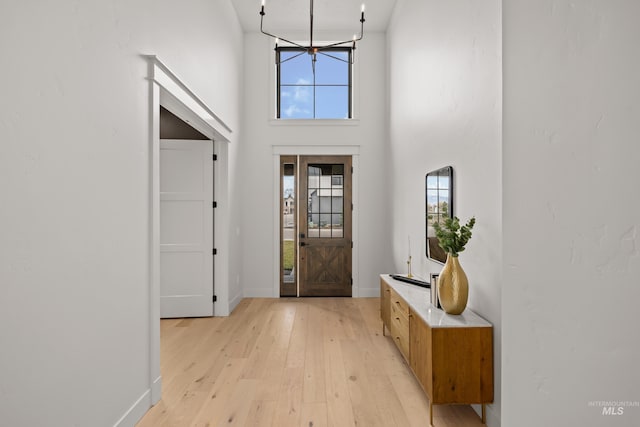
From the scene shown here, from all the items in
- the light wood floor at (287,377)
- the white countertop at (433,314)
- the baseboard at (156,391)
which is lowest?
the light wood floor at (287,377)

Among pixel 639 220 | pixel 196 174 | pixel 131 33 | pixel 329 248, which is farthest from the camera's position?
pixel 329 248

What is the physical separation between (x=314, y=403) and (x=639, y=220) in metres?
2.36

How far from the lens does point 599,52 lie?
0.58m

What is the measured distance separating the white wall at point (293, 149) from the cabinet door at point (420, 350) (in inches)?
121

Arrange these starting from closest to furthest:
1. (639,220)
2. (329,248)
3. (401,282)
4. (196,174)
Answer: (639,220) → (401,282) → (196,174) → (329,248)

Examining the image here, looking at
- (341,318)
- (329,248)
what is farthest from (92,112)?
(329,248)

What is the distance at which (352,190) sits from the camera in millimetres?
5789

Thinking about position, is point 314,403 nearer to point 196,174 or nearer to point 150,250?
point 150,250

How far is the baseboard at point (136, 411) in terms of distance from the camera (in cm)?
211

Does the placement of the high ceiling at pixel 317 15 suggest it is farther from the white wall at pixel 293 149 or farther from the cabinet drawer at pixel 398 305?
the cabinet drawer at pixel 398 305

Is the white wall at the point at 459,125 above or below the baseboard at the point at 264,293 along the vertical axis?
above

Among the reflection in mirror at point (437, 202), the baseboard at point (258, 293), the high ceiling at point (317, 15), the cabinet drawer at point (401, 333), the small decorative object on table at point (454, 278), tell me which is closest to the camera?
the small decorative object on table at point (454, 278)

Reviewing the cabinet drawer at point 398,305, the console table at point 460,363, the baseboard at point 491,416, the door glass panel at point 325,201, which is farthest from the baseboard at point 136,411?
the door glass panel at point 325,201

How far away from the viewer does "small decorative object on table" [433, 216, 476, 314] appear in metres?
2.36
